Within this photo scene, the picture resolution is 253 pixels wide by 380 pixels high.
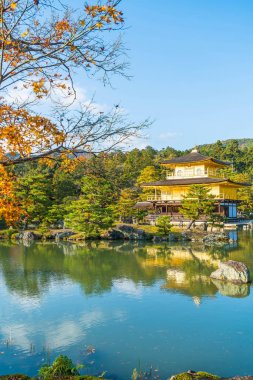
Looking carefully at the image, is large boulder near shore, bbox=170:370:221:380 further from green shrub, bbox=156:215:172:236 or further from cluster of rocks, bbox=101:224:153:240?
cluster of rocks, bbox=101:224:153:240

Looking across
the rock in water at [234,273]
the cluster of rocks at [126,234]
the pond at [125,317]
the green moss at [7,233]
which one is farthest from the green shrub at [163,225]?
the rock in water at [234,273]

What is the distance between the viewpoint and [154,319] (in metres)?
7.25

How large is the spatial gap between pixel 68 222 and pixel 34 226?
243 inches

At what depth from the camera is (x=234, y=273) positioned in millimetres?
10188

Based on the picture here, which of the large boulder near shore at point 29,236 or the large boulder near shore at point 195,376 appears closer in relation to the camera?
the large boulder near shore at point 195,376

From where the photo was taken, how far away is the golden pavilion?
2867 cm

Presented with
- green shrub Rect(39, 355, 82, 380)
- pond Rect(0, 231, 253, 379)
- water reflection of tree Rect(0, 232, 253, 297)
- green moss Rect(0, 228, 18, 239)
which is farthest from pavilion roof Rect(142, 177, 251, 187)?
green shrub Rect(39, 355, 82, 380)

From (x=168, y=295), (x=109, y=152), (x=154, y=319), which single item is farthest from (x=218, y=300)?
(x=109, y=152)

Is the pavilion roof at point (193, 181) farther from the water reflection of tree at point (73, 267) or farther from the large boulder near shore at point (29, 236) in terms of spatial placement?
the water reflection of tree at point (73, 267)

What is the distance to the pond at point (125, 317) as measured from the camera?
5.39 m

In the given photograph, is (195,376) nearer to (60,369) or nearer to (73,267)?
(60,369)

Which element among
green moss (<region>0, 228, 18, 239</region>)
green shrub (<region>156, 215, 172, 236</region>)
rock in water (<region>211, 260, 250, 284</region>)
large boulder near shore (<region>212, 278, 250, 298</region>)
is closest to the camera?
large boulder near shore (<region>212, 278, 250, 298</region>)

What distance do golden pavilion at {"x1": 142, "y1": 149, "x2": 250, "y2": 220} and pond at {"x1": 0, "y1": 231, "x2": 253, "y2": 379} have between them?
49.6ft

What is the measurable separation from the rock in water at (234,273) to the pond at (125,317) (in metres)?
0.41
